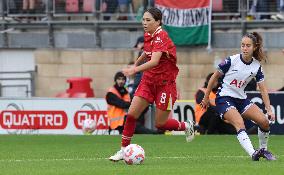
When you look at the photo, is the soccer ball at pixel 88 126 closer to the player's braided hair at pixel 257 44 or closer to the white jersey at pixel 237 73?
the white jersey at pixel 237 73

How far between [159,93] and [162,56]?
1.77 ft

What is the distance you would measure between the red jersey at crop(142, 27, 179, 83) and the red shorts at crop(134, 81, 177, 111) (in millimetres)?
86

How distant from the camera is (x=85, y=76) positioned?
28688mm

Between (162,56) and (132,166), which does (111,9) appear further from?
(132,166)

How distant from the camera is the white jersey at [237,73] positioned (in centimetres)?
1524

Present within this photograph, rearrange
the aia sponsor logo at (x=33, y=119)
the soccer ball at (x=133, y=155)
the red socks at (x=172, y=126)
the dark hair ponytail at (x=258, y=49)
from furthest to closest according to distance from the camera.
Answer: the aia sponsor logo at (x=33, y=119) < the red socks at (x=172, y=126) < the dark hair ponytail at (x=258, y=49) < the soccer ball at (x=133, y=155)

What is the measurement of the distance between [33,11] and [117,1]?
8.45 feet

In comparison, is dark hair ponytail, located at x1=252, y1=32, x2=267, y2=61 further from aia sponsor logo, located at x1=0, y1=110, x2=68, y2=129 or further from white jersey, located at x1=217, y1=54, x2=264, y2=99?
aia sponsor logo, located at x1=0, y1=110, x2=68, y2=129

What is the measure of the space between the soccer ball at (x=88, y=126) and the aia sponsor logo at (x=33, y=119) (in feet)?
1.96

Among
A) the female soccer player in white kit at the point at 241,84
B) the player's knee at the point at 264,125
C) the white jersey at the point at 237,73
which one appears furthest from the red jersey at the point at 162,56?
the player's knee at the point at 264,125

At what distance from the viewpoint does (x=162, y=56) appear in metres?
14.9

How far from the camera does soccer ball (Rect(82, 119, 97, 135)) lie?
960 inches

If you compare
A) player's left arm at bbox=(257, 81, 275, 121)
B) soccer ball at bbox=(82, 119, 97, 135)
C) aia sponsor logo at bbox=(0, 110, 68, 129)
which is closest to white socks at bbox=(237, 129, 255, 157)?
player's left arm at bbox=(257, 81, 275, 121)

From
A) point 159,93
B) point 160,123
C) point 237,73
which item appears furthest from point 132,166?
point 237,73
